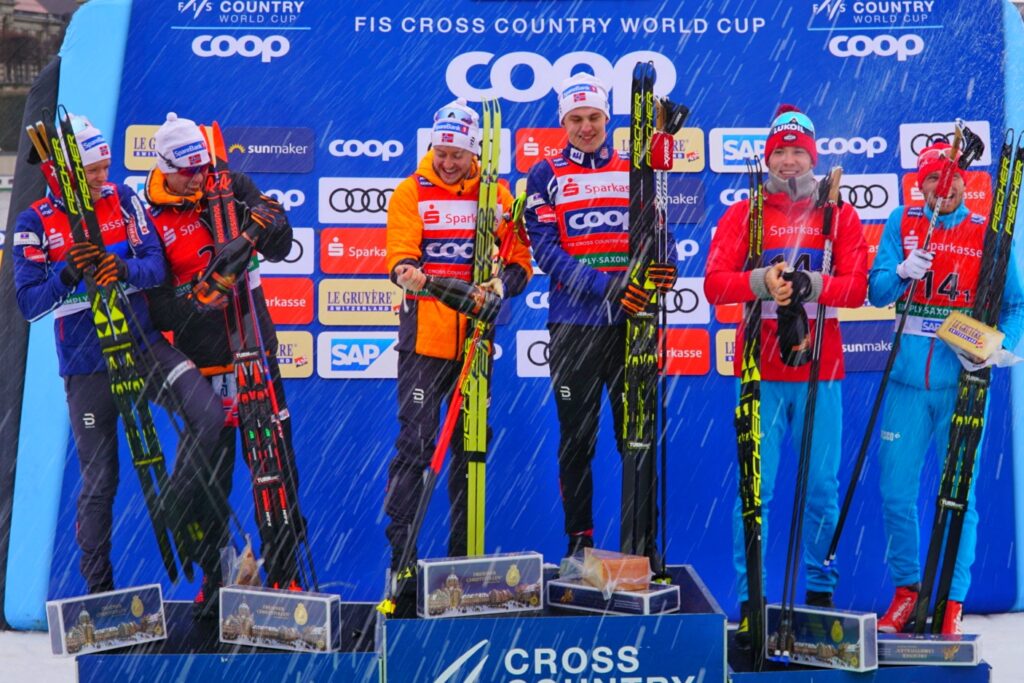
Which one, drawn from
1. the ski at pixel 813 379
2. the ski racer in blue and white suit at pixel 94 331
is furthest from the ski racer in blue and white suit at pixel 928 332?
the ski racer in blue and white suit at pixel 94 331

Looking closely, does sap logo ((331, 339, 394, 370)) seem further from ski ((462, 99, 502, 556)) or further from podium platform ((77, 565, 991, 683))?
podium platform ((77, 565, 991, 683))

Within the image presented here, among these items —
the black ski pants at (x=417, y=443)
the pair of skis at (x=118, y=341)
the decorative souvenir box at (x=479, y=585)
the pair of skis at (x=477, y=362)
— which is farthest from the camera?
the black ski pants at (x=417, y=443)

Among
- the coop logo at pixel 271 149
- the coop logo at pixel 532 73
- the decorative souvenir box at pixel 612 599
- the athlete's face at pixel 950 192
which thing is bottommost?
the decorative souvenir box at pixel 612 599

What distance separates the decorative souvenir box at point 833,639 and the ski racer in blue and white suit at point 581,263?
0.92 meters

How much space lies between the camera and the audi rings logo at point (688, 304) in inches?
196

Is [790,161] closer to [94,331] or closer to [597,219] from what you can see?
[597,219]

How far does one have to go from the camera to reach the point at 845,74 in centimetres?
498

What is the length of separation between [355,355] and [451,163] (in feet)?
4.13

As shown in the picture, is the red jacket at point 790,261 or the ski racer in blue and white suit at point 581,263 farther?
the ski racer in blue and white suit at point 581,263

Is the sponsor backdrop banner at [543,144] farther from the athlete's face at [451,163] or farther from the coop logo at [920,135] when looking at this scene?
the athlete's face at [451,163]

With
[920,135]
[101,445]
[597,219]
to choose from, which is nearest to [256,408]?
[101,445]

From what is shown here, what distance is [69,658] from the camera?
4562mm

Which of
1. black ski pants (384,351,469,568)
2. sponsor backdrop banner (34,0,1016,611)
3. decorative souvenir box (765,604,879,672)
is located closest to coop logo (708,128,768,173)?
sponsor backdrop banner (34,0,1016,611)

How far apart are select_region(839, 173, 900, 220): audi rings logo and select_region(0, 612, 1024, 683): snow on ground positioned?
70.9 inches
